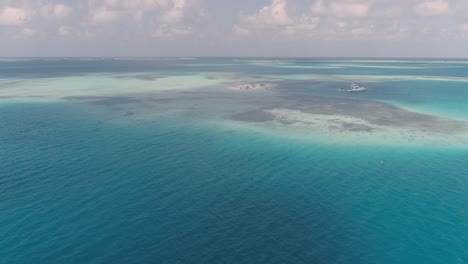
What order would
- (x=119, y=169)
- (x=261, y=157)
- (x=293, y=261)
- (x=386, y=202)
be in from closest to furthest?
(x=293, y=261) < (x=386, y=202) < (x=119, y=169) < (x=261, y=157)

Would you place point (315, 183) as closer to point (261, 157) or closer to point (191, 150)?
point (261, 157)

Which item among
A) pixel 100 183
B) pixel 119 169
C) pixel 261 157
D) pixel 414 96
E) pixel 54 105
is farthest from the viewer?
pixel 414 96

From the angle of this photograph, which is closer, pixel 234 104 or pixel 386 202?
pixel 386 202

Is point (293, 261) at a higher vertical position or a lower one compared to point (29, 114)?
lower

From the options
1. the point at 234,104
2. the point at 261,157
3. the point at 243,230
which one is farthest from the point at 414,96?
the point at 243,230

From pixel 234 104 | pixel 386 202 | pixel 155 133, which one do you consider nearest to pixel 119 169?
pixel 155 133

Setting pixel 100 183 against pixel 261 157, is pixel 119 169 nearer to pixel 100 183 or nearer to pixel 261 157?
pixel 100 183
